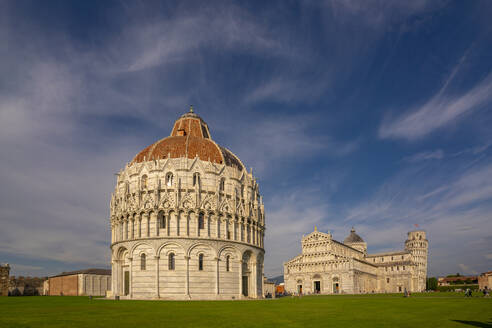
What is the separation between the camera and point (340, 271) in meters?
109

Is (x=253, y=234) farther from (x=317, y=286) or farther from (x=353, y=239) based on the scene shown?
(x=353, y=239)

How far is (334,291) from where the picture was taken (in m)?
110

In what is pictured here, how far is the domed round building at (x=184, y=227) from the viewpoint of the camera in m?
52.6

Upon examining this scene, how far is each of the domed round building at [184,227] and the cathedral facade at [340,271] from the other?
5339 centimetres

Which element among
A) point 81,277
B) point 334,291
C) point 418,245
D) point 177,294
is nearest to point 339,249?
point 334,291

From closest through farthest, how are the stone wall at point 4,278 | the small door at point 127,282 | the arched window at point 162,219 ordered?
1. the arched window at point 162,219
2. the small door at point 127,282
3. the stone wall at point 4,278

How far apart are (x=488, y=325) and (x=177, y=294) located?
38.4 m

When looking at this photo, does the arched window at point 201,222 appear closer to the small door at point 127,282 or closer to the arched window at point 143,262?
the arched window at point 143,262

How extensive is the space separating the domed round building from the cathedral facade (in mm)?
53395

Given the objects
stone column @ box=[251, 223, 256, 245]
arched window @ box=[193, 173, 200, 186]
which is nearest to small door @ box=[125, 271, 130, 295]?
arched window @ box=[193, 173, 200, 186]

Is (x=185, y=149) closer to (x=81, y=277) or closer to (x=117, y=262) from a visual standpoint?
(x=117, y=262)

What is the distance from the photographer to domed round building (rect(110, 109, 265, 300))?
52562mm

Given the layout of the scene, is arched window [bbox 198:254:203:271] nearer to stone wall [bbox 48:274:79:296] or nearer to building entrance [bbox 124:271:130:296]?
building entrance [bbox 124:271:130:296]

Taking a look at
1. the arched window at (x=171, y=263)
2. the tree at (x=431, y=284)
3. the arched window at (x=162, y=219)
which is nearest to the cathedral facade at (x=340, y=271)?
the tree at (x=431, y=284)
